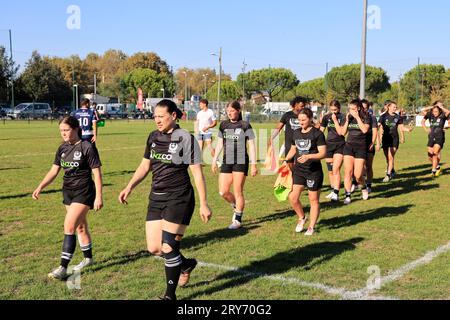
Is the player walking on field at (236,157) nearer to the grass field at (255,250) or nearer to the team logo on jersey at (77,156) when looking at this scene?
the grass field at (255,250)

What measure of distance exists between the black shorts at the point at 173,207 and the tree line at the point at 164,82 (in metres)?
62.5

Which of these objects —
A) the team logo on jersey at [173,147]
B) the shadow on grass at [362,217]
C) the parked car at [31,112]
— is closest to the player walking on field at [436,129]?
the shadow on grass at [362,217]

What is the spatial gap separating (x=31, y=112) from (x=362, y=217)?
51289mm

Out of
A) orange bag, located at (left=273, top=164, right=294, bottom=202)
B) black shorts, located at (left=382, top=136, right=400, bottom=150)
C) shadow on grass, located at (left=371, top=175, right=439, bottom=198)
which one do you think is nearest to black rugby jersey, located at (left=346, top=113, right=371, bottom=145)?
shadow on grass, located at (left=371, top=175, right=439, bottom=198)

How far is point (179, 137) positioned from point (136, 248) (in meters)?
2.41

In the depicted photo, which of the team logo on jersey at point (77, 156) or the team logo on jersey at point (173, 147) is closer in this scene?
the team logo on jersey at point (173, 147)

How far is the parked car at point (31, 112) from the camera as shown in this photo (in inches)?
2060

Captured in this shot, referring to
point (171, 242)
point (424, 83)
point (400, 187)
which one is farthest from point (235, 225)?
point (424, 83)

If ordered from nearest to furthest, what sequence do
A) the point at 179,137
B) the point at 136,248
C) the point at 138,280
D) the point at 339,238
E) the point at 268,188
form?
the point at 179,137 → the point at 138,280 → the point at 136,248 → the point at 339,238 → the point at 268,188

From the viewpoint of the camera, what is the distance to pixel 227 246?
6633mm

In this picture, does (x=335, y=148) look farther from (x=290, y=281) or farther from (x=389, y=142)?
(x=290, y=281)

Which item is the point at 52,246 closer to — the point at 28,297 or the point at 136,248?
the point at 136,248

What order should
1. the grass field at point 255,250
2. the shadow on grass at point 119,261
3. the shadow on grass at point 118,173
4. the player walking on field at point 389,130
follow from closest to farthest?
the grass field at point 255,250 → the shadow on grass at point 119,261 → the shadow on grass at point 118,173 → the player walking on field at point 389,130
